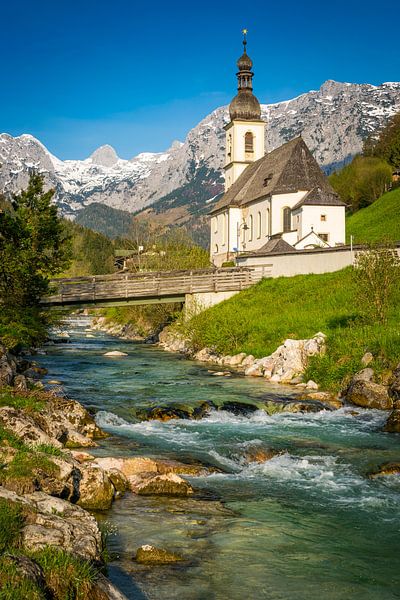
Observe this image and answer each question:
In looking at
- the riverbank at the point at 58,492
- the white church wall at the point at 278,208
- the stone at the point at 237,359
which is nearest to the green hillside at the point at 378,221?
the white church wall at the point at 278,208

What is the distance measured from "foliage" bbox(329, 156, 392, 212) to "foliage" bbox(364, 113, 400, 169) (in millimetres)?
1414

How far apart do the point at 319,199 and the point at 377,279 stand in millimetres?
30229

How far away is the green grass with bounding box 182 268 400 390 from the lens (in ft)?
80.2

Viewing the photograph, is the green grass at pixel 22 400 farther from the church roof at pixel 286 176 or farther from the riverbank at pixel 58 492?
the church roof at pixel 286 176

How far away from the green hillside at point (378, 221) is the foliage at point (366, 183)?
218 inches

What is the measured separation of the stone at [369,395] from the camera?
66.8 feet

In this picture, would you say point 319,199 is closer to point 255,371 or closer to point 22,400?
point 255,371

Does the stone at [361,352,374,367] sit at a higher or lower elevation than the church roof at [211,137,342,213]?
lower

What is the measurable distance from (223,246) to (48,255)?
152 feet

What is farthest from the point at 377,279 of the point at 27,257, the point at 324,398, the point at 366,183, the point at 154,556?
the point at 366,183

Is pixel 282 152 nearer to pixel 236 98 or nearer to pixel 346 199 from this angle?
pixel 236 98

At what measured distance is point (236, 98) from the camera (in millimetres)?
80875

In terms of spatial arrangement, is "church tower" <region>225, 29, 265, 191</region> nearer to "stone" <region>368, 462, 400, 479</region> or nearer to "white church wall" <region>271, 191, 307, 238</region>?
"white church wall" <region>271, 191, 307, 238</region>

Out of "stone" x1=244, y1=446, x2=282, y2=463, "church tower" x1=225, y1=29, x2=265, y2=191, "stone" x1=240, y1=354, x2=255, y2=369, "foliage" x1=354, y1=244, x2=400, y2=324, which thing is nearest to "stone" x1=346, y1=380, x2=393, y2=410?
"stone" x1=244, y1=446, x2=282, y2=463
